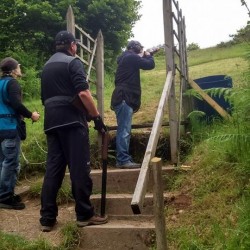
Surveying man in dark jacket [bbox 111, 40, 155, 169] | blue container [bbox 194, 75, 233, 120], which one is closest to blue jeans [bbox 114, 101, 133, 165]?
man in dark jacket [bbox 111, 40, 155, 169]

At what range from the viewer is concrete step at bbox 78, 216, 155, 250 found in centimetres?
410

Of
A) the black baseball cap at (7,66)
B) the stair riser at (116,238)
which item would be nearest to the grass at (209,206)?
the stair riser at (116,238)

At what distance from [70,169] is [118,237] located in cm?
85

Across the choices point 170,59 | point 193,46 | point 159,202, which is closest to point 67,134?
point 159,202

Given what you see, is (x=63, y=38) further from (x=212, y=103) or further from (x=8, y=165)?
(x=212, y=103)

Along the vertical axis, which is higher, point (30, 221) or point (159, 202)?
point (159, 202)

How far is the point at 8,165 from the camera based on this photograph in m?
4.88

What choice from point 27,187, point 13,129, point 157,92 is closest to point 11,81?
point 13,129

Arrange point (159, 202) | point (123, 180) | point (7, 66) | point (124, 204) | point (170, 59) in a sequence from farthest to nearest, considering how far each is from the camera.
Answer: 1. point (170, 59)
2. point (123, 180)
3. point (7, 66)
4. point (124, 204)
5. point (159, 202)

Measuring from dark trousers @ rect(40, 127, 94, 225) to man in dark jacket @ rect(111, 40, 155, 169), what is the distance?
1.28 meters

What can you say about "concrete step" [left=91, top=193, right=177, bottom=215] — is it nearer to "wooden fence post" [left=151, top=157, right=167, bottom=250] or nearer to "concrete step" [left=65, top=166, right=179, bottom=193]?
"concrete step" [left=65, top=166, right=179, bottom=193]

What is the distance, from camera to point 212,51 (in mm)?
19359

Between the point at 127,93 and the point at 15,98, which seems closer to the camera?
the point at 15,98

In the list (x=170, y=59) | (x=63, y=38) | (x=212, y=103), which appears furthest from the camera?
(x=212, y=103)
